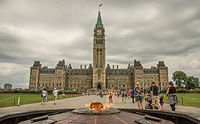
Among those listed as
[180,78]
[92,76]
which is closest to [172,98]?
[180,78]

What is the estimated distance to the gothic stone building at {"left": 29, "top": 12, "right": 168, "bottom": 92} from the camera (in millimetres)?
96131

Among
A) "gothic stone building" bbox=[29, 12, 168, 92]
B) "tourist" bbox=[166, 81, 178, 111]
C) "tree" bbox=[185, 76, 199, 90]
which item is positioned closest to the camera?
"tourist" bbox=[166, 81, 178, 111]

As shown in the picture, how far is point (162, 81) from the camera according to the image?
102 metres

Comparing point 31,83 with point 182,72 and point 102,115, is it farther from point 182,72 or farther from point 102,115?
point 102,115

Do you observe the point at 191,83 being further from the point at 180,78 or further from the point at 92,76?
the point at 92,76

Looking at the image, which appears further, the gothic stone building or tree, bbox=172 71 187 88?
the gothic stone building

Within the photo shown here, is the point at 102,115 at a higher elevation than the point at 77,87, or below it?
higher

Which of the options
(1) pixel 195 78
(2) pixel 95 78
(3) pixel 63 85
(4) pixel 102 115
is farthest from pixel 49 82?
(4) pixel 102 115

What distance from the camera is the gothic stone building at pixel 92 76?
315ft

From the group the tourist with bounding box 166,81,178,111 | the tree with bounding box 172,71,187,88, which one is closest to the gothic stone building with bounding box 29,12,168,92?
the tree with bounding box 172,71,187,88

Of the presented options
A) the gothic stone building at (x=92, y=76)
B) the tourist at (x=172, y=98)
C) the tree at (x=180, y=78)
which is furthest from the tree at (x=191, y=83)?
the tourist at (x=172, y=98)

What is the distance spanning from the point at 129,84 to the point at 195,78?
42.5m

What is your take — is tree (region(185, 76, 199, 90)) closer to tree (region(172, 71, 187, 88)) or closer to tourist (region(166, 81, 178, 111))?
tree (region(172, 71, 187, 88))

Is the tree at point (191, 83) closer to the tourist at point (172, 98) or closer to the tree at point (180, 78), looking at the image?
the tree at point (180, 78)
